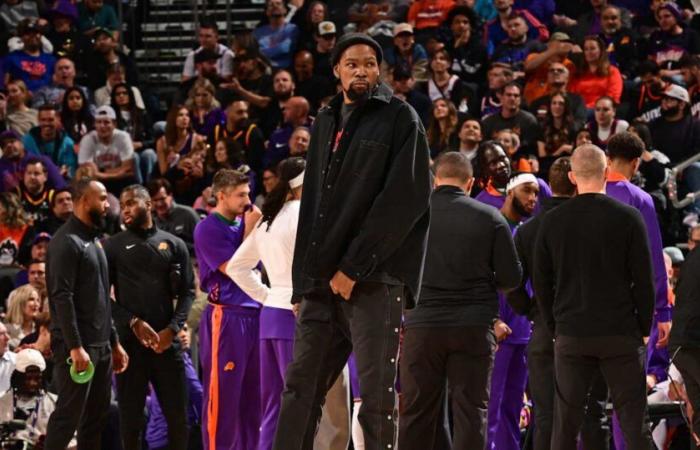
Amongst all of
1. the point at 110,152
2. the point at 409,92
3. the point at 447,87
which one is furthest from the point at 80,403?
the point at 447,87

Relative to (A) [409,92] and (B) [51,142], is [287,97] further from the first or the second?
(B) [51,142]

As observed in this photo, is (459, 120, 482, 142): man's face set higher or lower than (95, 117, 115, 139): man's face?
higher

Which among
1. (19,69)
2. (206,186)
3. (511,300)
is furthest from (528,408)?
(19,69)

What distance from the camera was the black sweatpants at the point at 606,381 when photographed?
6.73 m

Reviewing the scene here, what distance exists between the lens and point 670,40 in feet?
48.0

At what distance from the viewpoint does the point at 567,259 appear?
22.6 feet

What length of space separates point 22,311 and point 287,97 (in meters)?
4.53

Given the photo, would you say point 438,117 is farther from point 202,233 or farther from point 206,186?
point 202,233

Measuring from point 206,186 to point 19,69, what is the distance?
353cm

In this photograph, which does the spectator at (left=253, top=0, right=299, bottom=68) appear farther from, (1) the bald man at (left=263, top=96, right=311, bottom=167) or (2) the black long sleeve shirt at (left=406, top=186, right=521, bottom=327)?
(2) the black long sleeve shirt at (left=406, top=186, right=521, bottom=327)

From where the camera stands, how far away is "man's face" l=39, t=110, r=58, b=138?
1426 centimetres

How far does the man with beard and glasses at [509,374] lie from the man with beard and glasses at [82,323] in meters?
2.36

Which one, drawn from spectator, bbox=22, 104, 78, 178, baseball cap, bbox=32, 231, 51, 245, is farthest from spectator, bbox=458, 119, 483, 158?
spectator, bbox=22, 104, 78, 178

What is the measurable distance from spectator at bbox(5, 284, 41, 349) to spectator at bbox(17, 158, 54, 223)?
198 cm
